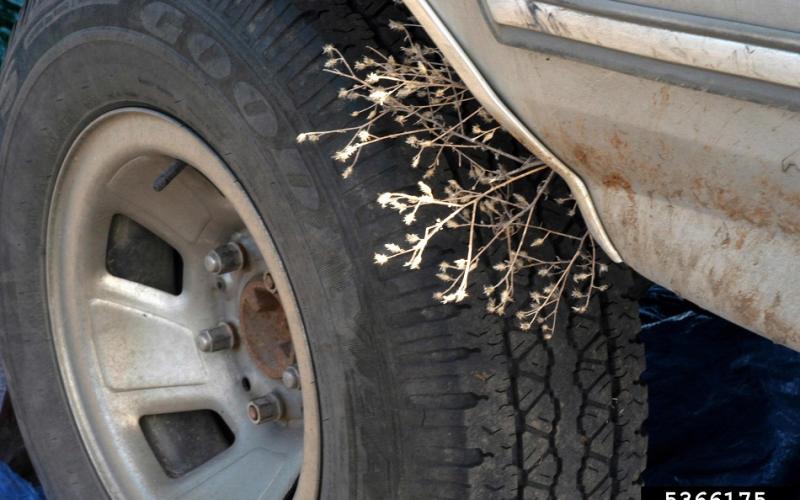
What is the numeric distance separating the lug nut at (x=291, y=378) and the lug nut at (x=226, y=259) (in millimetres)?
234

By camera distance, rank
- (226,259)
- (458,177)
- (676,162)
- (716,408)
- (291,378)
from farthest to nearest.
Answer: (716,408)
(226,259)
(291,378)
(458,177)
(676,162)

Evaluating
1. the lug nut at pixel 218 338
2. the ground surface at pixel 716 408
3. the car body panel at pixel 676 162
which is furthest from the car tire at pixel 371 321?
the ground surface at pixel 716 408

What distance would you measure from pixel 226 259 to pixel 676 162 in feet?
3.68

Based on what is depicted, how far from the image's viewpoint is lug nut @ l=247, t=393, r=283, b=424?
2070 millimetres

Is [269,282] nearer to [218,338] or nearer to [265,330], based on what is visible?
[265,330]

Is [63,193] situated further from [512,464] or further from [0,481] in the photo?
[512,464]

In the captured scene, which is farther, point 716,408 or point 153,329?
point 716,408

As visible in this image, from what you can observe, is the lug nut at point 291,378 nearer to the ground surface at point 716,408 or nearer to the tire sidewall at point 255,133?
the tire sidewall at point 255,133

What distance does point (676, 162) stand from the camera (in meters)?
1.16

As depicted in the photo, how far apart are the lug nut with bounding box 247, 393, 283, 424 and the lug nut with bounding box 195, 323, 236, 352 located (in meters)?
0.15

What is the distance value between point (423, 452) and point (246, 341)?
0.62m

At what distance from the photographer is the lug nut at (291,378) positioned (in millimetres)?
1989

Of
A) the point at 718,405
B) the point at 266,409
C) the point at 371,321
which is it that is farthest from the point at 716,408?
the point at 371,321

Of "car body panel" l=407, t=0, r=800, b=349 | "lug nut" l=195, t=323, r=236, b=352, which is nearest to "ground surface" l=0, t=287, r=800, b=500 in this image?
"lug nut" l=195, t=323, r=236, b=352
